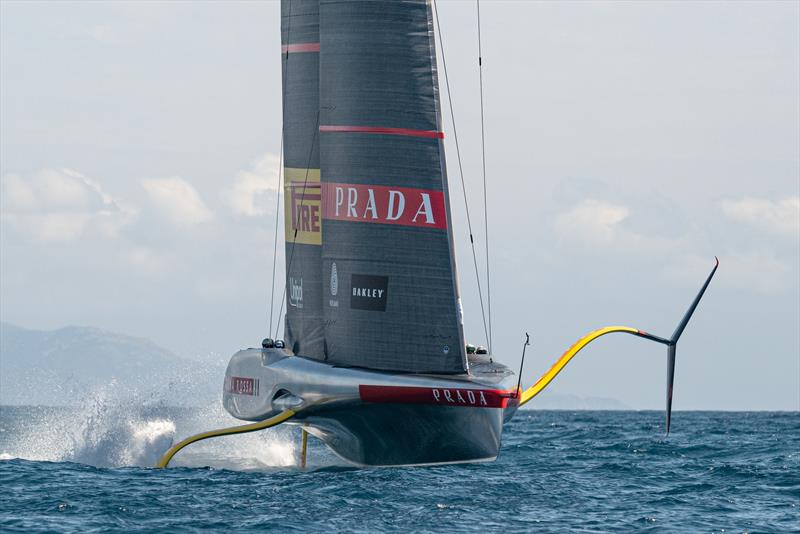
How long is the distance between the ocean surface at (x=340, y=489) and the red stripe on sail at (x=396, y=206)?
13.7 feet

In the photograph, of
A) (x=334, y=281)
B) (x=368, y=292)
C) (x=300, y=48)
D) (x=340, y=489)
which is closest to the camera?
(x=340, y=489)

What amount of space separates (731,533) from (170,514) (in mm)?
7339

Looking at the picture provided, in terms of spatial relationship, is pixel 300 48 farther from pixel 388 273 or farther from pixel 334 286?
pixel 388 273

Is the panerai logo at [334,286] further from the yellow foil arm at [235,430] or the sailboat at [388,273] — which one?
the yellow foil arm at [235,430]

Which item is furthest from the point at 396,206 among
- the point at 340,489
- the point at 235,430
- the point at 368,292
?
the point at 235,430

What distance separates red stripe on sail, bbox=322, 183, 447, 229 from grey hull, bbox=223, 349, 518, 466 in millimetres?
2437

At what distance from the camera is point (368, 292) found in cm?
1981

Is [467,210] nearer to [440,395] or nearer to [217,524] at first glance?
[440,395]

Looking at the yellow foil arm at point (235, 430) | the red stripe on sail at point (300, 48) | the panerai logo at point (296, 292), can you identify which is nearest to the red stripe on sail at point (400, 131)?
the red stripe on sail at point (300, 48)

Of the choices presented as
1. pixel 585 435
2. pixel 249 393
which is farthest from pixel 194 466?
pixel 585 435

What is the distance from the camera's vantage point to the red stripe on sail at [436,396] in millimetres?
18797

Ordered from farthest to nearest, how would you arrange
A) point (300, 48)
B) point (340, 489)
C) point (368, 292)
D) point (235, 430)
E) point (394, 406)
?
1. point (300, 48)
2. point (235, 430)
3. point (368, 292)
4. point (394, 406)
5. point (340, 489)

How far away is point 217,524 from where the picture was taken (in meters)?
15.7

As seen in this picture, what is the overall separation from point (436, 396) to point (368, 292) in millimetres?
2156
